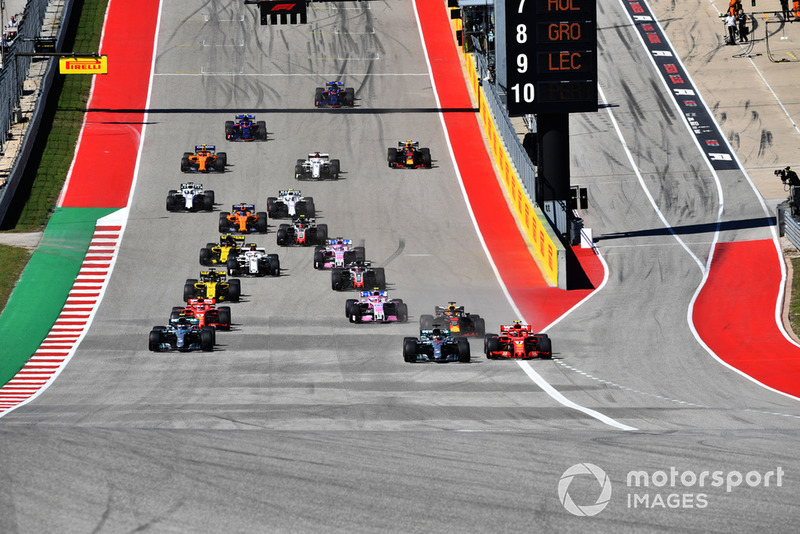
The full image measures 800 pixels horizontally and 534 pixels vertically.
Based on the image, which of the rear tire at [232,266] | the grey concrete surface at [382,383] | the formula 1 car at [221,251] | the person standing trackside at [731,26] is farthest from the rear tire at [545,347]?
the person standing trackside at [731,26]

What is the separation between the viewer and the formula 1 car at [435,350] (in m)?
31.6

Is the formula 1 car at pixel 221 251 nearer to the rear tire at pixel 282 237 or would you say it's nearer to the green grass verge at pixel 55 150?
the rear tire at pixel 282 237

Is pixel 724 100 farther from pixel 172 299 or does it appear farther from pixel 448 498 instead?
pixel 448 498

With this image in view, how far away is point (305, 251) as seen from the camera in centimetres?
4491

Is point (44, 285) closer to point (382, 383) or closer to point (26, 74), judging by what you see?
point (382, 383)

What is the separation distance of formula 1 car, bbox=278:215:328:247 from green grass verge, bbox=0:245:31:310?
28.4 ft

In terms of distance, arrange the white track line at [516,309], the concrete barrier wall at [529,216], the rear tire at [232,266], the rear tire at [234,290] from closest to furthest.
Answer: the white track line at [516,309]
the rear tire at [234,290]
the rear tire at [232,266]
the concrete barrier wall at [529,216]

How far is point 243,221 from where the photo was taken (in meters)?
46.1

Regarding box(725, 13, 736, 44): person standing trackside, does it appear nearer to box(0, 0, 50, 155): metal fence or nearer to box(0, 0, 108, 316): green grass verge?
box(0, 0, 108, 316): green grass verge

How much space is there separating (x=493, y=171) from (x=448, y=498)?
120 feet

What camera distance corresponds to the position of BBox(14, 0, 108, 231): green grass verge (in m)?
50.8

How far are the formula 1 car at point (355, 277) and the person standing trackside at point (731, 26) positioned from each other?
34.7 m

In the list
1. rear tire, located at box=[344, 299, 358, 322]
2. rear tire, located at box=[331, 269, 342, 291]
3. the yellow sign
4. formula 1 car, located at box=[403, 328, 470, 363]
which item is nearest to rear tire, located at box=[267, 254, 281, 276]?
rear tire, located at box=[331, 269, 342, 291]

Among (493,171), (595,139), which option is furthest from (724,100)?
(493,171)
